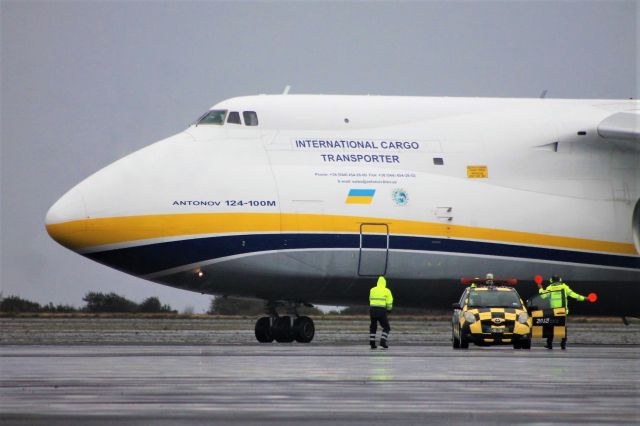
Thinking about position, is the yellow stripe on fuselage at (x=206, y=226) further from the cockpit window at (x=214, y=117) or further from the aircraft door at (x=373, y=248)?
the cockpit window at (x=214, y=117)

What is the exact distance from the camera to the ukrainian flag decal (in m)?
32.6

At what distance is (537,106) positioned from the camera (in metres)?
35.3

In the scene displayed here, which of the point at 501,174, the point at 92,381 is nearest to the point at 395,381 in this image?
the point at 92,381

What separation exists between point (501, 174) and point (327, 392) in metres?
19.5

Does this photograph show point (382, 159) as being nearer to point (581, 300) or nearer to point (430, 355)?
point (581, 300)

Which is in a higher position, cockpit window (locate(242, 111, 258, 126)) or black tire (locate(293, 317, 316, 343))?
cockpit window (locate(242, 111, 258, 126))

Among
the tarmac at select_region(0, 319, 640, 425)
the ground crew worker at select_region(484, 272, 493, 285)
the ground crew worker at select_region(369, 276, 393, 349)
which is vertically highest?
the ground crew worker at select_region(484, 272, 493, 285)

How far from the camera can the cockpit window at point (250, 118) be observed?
3300 cm

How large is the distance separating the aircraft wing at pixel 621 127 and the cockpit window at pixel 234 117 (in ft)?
31.9

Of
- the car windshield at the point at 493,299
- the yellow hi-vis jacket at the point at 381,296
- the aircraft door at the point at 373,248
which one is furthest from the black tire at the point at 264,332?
the car windshield at the point at 493,299

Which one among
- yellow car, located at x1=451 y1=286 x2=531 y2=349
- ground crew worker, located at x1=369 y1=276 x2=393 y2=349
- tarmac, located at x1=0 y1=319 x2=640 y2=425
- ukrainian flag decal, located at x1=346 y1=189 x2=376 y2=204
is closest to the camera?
tarmac, located at x1=0 y1=319 x2=640 y2=425

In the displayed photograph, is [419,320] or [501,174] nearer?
[501,174]

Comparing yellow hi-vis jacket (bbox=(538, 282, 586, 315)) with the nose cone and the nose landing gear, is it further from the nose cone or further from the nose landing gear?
the nose cone

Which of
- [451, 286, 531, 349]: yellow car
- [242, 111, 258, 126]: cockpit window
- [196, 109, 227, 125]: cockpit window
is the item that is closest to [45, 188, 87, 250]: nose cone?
[196, 109, 227, 125]: cockpit window
